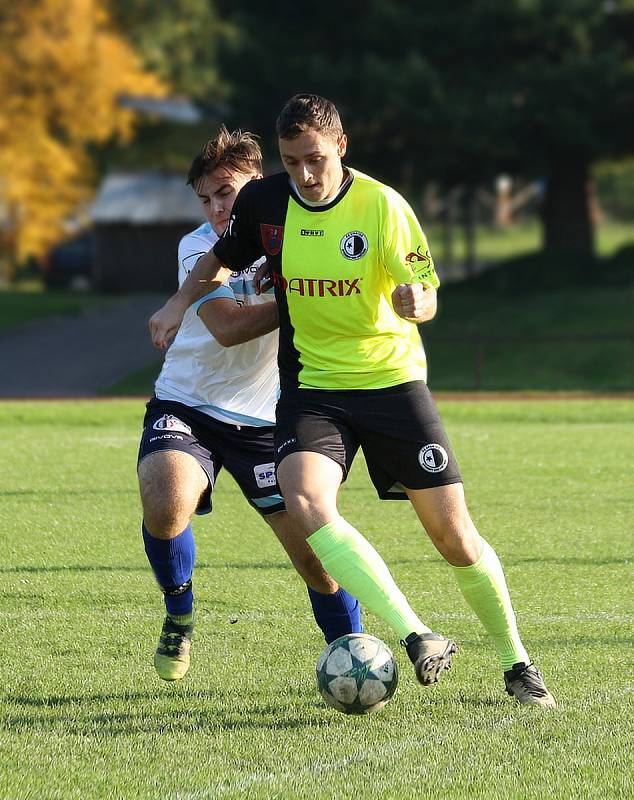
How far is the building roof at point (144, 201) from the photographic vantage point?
39688 millimetres

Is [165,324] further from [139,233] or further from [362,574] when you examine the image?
[139,233]

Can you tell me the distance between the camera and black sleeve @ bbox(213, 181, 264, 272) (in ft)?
16.0

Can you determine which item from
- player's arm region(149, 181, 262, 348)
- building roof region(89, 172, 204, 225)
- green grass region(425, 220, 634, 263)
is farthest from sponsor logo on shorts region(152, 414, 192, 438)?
green grass region(425, 220, 634, 263)

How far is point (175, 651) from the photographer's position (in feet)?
16.3

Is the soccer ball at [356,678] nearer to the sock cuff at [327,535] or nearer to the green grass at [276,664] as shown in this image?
the green grass at [276,664]

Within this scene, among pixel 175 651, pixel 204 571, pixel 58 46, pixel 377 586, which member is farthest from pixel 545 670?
pixel 58 46

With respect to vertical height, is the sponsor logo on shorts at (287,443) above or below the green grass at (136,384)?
above

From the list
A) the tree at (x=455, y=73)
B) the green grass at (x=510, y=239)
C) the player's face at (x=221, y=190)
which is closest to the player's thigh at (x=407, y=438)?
the player's face at (x=221, y=190)

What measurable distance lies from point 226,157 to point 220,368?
0.86 m

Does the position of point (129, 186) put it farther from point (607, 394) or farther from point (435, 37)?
point (607, 394)

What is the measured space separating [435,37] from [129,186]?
19.6 metres

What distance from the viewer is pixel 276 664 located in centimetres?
508

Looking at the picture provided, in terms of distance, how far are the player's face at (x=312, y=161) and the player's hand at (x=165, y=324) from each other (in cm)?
70

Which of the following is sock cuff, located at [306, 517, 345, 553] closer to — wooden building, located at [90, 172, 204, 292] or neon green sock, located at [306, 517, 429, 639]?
neon green sock, located at [306, 517, 429, 639]
